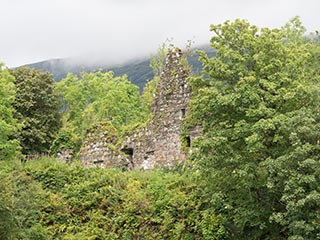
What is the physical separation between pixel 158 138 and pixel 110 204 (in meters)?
5.82

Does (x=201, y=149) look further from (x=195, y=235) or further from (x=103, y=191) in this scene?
(x=103, y=191)

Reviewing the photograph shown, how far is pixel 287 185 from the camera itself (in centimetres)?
1454

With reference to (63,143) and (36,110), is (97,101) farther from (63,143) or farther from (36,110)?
(63,143)

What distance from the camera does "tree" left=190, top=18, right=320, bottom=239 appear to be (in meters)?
14.8

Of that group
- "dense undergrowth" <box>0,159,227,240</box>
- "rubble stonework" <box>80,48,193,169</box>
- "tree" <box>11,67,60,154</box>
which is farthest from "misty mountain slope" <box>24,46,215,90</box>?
"dense undergrowth" <box>0,159,227,240</box>

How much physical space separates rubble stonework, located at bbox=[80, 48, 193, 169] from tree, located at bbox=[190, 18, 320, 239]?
6.88 metres

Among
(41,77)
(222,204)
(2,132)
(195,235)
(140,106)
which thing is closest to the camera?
(222,204)

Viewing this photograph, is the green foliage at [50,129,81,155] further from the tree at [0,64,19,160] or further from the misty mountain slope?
the misty mountain slope

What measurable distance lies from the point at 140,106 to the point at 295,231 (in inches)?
1469

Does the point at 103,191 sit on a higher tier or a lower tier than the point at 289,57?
lower

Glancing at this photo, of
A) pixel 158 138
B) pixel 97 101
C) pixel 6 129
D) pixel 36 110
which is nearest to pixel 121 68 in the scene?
pixel 97 101

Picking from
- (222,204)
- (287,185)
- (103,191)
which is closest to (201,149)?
(222,204)

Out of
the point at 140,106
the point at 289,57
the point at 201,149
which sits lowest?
the point at 140,106

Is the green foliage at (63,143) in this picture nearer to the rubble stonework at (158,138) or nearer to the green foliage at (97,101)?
the rubble stonework at (158,138)
